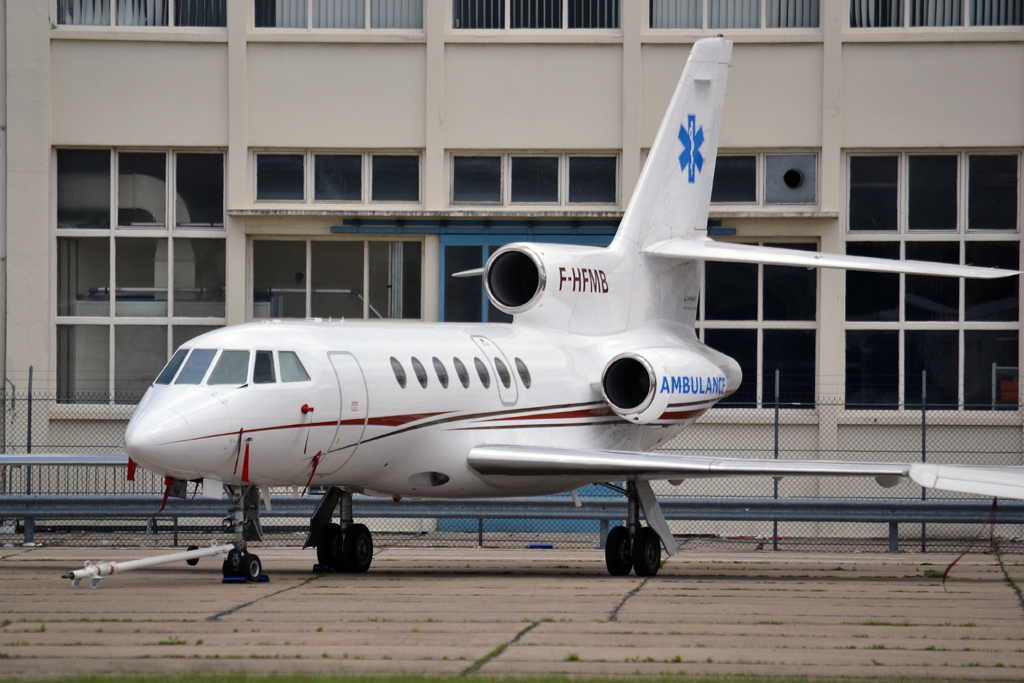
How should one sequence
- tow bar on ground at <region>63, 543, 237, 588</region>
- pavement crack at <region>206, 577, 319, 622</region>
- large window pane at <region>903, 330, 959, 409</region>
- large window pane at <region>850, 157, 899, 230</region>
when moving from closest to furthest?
1. pavement crack at <region>206, 577, 319, 622</region>
2. tow bar on ground at <region>63, 543, 237, 588</region>
3. large window pane at <region>903, 330, 959, 409</region>
4. large window pane at <region>850, 157, 899, 230</region>

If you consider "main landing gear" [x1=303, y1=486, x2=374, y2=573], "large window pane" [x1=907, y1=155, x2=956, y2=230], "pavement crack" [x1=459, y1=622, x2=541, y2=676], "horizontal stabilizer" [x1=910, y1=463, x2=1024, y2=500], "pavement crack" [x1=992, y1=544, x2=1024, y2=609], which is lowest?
"pavement crack" [x1=992, y1=544, x2=1024, y2=609]

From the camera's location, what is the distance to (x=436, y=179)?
22531 millimetres

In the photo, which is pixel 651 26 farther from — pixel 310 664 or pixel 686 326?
pixel 310 664

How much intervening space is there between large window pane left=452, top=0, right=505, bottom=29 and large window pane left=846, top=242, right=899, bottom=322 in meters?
7.28

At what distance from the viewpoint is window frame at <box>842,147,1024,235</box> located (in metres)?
22.5

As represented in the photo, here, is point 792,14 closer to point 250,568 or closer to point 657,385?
point 657,385

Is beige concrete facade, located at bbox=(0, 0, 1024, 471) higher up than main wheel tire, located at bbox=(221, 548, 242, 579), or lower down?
higher up

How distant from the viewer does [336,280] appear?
23406 millimetres

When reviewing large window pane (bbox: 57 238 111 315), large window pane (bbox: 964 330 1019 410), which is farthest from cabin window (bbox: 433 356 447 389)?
large window pane (bbox: 964 330 1019 410)

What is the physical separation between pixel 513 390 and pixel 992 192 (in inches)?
449

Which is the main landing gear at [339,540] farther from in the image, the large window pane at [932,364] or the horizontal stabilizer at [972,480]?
the large window pane at [932,364]

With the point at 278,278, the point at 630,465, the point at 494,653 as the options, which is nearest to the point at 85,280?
the point at 278,278

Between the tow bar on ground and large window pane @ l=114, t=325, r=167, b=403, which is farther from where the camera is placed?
large window pane @ l=114, t=325, r=167, b=403

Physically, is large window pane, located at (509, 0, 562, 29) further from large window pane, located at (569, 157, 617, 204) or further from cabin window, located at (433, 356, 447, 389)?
cabin window, located at (433, 356, 447, 389)
